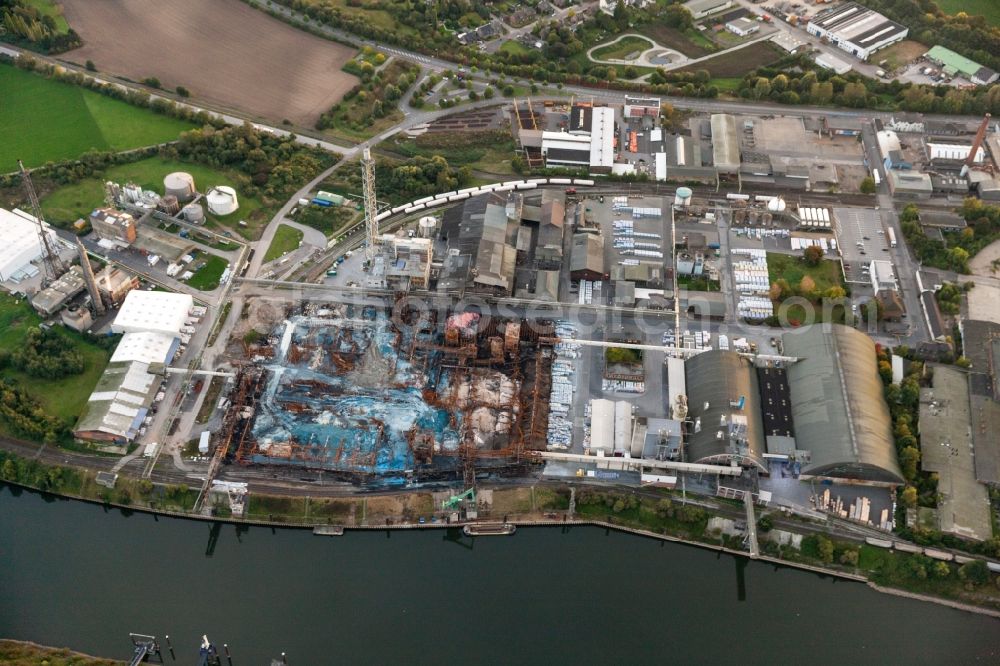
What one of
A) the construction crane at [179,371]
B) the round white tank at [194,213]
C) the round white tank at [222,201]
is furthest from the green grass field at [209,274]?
the construction crane at [179,371]

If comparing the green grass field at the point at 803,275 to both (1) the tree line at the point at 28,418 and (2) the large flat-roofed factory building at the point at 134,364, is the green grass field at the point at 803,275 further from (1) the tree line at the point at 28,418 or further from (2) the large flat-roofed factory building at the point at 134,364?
(1) the tree line at the point at 28,418

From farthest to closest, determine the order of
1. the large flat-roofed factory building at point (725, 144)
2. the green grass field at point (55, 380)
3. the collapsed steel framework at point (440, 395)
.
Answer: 1. the large flat-roofed factory building at point (725, 144)
2. the green grass field at point (55, 380)
3. the collapsed steel framework at point (440, 395)

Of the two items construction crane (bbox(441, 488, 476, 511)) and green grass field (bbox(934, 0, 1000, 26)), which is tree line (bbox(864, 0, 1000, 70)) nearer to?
green grass field (bbox(934, 0, 1000, 26))

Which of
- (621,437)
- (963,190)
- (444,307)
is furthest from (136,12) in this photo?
(963,190)

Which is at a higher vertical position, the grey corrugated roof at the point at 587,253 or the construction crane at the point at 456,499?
the grey corrugated roof at the point at 587,253

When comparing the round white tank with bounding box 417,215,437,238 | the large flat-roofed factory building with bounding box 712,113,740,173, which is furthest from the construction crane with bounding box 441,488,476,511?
the large flat-roofed factory building with bounding box 712,113,740,173

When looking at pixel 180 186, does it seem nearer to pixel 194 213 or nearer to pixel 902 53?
pixel 194 213

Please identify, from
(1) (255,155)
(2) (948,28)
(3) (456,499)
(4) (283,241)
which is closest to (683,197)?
(4) (283,241)
